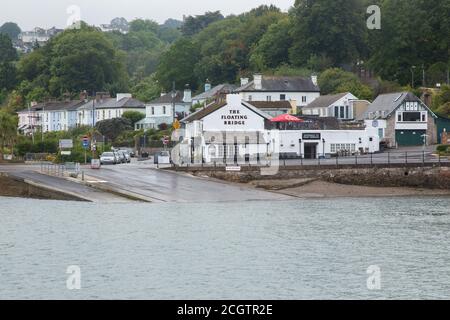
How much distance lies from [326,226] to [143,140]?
77.1m

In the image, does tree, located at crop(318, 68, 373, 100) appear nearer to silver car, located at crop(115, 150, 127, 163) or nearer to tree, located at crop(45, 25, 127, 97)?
silver car, located at crop(115, 150, 127, 163)

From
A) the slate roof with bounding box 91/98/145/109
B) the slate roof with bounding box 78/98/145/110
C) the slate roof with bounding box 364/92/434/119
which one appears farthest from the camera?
the slate roof with bounding box 78/98/145/110

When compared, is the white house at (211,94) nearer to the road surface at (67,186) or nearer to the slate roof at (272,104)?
the slate roof at (272,104)

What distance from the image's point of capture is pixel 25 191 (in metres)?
84.4

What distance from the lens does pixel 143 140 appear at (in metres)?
141

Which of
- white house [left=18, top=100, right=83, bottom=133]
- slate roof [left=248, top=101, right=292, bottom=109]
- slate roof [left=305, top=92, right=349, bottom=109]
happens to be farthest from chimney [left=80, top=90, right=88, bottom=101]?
slate roof [left=248, top=101, right=292, bottom=109]

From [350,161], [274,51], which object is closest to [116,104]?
[274,51]

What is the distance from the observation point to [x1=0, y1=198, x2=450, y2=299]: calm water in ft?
149

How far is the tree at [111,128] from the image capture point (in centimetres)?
15388

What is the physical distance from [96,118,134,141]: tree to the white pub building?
4729cm

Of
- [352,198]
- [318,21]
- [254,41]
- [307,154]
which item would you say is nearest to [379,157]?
[307,154]

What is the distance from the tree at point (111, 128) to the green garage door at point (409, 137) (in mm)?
50498

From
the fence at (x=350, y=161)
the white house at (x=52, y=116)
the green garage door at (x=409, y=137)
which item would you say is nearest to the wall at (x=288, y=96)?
the green garage door at (x=409, y=137)
